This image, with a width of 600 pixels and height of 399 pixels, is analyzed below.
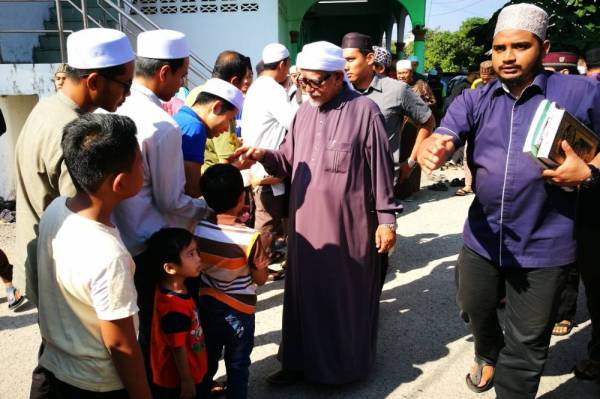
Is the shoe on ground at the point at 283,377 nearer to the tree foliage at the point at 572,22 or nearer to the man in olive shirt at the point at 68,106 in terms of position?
the man in olive shirt at the point at 68,106

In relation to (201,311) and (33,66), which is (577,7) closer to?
(33,66)

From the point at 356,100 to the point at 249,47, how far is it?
26.8ft

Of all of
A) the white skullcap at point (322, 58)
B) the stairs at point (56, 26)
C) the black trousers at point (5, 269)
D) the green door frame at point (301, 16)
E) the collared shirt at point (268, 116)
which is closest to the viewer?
the white skullcap at point (322, 58)

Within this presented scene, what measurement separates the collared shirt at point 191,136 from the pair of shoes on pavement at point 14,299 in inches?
100

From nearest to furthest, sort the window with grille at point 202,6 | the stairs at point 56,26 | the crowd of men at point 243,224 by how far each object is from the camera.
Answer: the crowd of men at point 243,224 → the stairs at point 56,26 → the window with grille at point 202,6

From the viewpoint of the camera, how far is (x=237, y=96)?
264 centimetres

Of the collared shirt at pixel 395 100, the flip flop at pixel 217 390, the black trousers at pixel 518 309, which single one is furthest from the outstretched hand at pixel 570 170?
the collared shirt at pixel 395 100

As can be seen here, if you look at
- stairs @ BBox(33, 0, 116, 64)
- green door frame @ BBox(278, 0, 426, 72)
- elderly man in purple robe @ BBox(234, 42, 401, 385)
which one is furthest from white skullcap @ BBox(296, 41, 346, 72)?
green door frame @ BBox(278, 0, 426, 72)

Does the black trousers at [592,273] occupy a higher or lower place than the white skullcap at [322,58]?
lower

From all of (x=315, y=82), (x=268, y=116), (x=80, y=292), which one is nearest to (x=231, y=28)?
(x=268, y=116)

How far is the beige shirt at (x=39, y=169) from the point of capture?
6.73 feet

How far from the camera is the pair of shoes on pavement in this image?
13.3ft

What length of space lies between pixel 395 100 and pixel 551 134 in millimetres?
2875

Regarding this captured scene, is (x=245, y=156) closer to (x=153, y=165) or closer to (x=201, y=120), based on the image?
(x=201, y=120)
